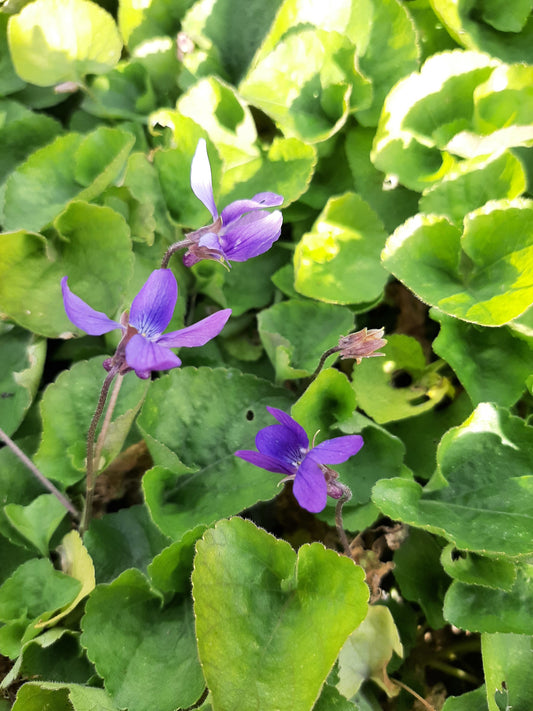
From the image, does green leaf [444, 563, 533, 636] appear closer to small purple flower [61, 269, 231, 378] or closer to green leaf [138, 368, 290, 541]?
green leaf [138, 368, 290, 541]

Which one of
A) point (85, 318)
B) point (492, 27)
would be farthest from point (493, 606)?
point (492, 27)

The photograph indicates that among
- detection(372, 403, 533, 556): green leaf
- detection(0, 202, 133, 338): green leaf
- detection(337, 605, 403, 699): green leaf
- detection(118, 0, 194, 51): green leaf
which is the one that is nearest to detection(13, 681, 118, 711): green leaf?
detection(337, 605, 403, 699): green leaf

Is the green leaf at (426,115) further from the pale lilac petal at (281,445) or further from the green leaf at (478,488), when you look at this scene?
the pale lilac petal at (281,445)

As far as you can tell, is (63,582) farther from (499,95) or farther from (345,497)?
(499,95)

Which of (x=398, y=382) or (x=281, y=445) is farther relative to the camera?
(x=398, y=382)

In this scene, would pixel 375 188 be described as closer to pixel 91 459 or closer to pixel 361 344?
pixel 361 344

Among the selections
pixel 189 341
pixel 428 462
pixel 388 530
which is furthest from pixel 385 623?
pixel 189 341
